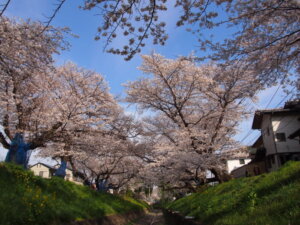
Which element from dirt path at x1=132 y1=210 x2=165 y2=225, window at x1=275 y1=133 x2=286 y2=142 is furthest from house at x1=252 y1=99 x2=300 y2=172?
dirt path at x1=132 y1=210 x2=165 y2=225

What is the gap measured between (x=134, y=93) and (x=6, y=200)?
13112 millimetres

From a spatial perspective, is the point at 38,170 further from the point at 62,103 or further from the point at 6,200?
the point at 6,200

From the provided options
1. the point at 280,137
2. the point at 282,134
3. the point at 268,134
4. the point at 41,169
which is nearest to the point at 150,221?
the point at 268,134

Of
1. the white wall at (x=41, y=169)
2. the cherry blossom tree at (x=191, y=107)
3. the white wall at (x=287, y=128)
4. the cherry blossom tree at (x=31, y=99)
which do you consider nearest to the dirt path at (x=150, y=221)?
→ the cherry blossom tree at (x=191, y=107)

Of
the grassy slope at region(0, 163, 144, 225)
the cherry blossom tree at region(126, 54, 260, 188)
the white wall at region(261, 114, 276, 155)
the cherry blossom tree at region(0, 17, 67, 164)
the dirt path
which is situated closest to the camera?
the grassy slope at region(0, 163, 144, 225)

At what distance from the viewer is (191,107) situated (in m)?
19.1

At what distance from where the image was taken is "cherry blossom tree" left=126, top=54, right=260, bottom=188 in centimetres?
1574

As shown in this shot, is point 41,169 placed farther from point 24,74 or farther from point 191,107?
point 24,74

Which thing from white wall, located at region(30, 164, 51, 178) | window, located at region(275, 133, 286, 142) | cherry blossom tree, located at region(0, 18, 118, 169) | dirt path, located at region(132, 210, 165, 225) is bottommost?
dirt path, located at region(132, 210, 165, 225)

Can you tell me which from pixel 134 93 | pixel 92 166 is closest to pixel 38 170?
pixel 92 166

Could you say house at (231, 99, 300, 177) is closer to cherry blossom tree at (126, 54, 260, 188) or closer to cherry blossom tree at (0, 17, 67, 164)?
cherry blossom tree at (126, 54, 260, 188)

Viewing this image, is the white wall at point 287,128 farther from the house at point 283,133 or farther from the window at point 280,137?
the window at point 280,137

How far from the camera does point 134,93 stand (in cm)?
1828

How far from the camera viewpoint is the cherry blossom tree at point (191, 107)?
15742 mm
